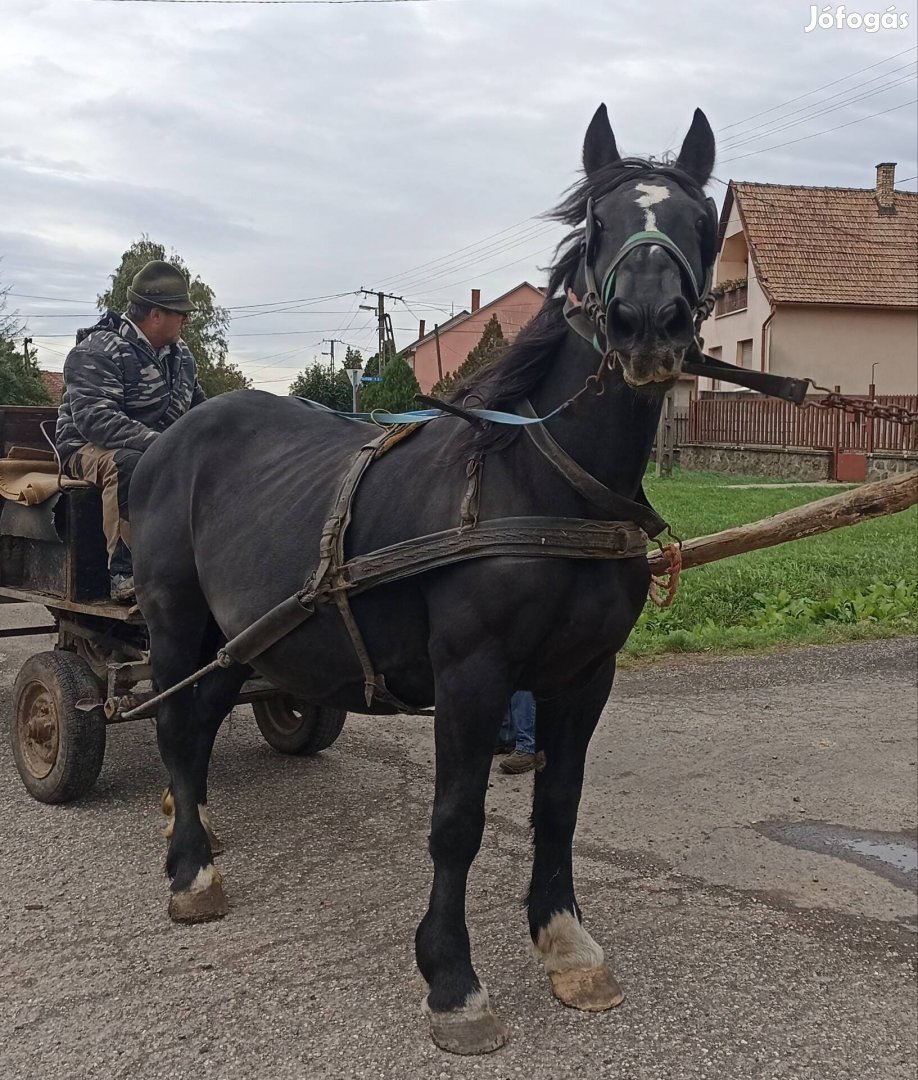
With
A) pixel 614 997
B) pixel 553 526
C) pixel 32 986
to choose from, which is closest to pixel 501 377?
pixel 553 526

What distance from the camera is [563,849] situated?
331cm

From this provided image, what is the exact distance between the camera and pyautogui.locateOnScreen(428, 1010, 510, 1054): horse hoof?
283cm

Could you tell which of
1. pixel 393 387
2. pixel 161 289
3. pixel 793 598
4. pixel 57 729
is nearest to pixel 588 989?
pixel 57 729

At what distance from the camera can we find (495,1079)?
272 centimetres

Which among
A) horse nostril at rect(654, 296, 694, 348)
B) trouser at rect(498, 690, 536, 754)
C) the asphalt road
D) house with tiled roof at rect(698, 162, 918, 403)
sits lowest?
the asphalt road

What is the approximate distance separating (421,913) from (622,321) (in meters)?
2.28

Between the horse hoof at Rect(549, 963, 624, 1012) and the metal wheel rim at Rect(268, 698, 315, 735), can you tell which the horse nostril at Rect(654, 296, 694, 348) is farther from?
the metal wheel rim at Rect(268, 698, 315, 735)

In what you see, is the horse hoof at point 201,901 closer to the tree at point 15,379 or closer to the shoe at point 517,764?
the shoe at point 517,764

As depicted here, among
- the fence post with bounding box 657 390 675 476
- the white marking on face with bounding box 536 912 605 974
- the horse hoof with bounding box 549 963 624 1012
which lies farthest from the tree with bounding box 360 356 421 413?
the horse hoof with bounding box 549 963 624 1012

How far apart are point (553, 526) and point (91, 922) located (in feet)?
7.29

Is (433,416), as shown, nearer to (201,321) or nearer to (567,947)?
(567,947)

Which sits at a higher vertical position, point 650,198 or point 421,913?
point 650,198

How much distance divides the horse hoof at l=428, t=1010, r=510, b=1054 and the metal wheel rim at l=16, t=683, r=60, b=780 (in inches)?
99.9

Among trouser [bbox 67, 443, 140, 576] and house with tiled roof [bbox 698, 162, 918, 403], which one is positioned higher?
house with tiled roof [bbox 698, 162, 918, 403]
